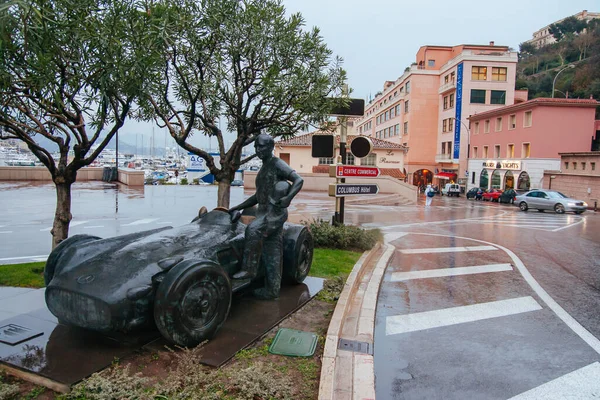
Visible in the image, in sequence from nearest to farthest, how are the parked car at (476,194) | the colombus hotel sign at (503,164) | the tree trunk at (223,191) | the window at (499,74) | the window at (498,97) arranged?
the tree trunk at (223,191) < the colombus hotel sign at (503,164) < the parked car at (476,194) < the window at (499,74) < the window at (498,97)

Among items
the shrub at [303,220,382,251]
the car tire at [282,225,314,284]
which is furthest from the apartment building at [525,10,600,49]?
the car tire at [282,225,314,284]

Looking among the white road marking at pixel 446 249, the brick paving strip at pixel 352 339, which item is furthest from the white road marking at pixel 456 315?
the white road marking at pixel 446 249

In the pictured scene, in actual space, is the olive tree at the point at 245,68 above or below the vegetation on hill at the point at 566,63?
below

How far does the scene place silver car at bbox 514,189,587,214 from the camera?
83.1 feet

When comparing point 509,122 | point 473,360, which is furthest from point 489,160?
point 473,360

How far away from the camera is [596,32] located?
72938 millimetres

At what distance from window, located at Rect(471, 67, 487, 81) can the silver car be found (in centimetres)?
2500

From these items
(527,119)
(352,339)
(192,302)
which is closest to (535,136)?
(527,119)

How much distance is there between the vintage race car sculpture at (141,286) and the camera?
380cm

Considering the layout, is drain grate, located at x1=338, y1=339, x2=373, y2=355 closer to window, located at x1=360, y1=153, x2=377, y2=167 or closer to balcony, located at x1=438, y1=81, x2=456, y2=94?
window, located at x1=360, y1=153, x2=377, y2=167

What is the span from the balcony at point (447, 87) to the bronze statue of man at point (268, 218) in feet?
166

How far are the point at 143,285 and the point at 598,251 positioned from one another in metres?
12.4

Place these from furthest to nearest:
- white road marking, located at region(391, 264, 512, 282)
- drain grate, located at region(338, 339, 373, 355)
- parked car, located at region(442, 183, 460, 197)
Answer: parked car, located at region(442, 183, 460, 197) < white road marking, located at region(391, 264, 512, 282) < drain grate, located at region(338, 339, 373, 355)

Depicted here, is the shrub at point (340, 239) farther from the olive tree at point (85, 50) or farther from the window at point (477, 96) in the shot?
the window at point (477, 96)
